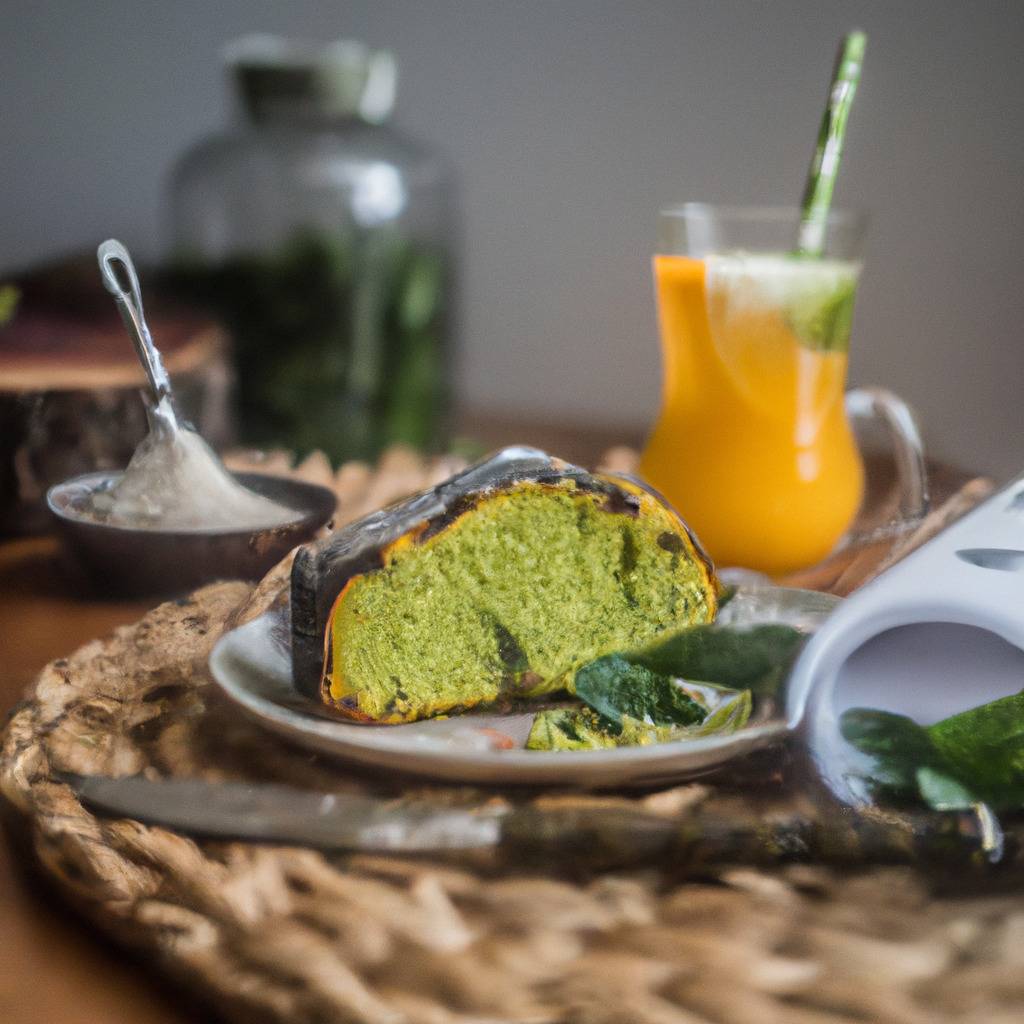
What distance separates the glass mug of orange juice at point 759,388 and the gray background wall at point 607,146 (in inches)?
23.8

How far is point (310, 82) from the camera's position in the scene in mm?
1521

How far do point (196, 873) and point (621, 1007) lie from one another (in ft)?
0.62

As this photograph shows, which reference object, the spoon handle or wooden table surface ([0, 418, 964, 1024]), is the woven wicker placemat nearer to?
wooden table surface ([0, 418, 964, 1024])

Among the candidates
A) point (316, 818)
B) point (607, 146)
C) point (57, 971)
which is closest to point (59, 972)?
point (57, 971)

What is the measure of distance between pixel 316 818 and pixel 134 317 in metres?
0.45

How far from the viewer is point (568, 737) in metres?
0.56

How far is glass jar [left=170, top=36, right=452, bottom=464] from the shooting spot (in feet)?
5.00

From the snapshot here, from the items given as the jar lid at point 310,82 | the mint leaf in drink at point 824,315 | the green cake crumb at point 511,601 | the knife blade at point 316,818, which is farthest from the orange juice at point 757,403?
the jar lid at point 310,82

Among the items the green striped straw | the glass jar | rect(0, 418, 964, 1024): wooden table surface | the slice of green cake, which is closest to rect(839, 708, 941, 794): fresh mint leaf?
the slice of green cake

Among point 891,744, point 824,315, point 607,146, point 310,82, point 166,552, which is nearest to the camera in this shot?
point 891,744

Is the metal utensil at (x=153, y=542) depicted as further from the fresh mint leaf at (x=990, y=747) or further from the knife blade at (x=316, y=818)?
the fresh mint leaf at (x=990, y=747)

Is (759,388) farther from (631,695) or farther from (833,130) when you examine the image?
(631,695)

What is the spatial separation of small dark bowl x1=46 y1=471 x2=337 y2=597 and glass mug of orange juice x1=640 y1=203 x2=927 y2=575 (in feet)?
1.04

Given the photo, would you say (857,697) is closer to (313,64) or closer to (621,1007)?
(621,1007)
